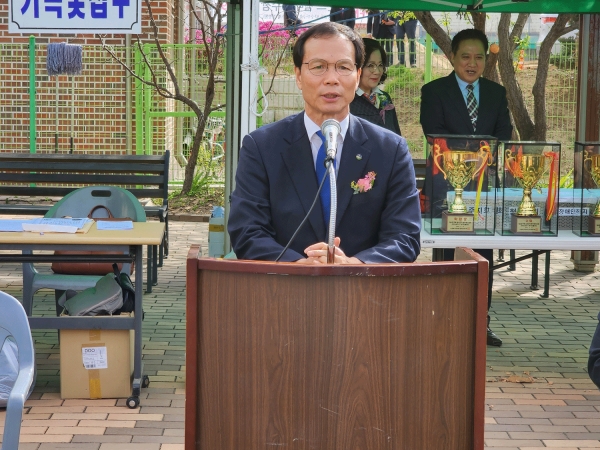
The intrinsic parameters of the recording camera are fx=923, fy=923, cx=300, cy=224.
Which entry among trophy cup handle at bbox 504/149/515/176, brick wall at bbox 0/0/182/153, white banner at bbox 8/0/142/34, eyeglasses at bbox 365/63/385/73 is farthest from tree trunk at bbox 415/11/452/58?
brick wall at bbox 0/0/182/153

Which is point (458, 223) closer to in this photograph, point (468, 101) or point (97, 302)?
point (468, 101)

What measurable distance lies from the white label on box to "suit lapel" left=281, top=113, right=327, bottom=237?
241 cm

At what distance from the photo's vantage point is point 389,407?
2.32 meters

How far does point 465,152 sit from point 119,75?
9.48 m

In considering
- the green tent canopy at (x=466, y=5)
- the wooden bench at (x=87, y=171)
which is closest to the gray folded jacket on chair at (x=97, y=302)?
the green tent canopy at (x=466, y=5)

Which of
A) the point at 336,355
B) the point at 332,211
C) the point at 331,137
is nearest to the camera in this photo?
the point at 336,355

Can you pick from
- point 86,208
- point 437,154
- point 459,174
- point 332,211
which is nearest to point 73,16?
point 86,208

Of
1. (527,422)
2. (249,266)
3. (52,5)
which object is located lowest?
(527,422)

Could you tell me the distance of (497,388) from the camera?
5.61 meters

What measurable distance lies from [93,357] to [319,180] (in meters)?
2.49

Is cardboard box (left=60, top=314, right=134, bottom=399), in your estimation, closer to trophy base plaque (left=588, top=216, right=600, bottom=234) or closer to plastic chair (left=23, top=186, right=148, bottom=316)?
plastic chair (left=23, top=186, right=148, bottom=316)

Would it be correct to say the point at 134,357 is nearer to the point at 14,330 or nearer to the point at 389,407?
the point at 14,330

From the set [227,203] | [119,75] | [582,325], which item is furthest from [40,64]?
[582,325]

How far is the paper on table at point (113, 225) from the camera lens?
5.48 meters
